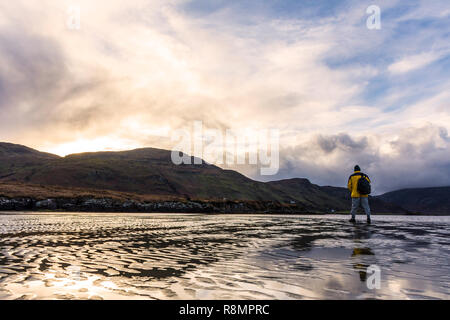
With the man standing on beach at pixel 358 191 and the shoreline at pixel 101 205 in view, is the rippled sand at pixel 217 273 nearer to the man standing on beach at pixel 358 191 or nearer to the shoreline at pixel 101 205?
the man standing on beach at pixel 358 191

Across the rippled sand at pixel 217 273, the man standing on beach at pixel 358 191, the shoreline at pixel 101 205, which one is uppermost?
the man standing on beach at pixel 358 191

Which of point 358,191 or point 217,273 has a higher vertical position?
point 358,191

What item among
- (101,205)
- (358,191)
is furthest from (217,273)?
(101,205)

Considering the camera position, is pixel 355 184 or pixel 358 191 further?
pixel 355 184

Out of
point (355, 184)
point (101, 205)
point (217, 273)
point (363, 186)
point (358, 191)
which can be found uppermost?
point (355, 184)

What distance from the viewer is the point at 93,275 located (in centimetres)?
608

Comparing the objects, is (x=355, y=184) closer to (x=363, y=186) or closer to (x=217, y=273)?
(x=363, y=186)

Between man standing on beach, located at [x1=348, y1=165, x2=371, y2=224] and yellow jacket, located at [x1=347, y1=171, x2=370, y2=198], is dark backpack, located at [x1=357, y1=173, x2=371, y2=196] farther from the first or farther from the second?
yellow jacket, located at [x1=347, y1=171, x2=370, y2=198]

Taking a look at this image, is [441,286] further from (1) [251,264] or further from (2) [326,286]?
(1) [251,264]

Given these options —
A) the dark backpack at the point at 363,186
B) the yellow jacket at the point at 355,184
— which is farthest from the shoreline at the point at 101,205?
the dark backpack at the point at 363,186

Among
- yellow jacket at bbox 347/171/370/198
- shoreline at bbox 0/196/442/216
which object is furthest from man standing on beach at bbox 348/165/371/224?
shoreline at bbox 0/196/442/216

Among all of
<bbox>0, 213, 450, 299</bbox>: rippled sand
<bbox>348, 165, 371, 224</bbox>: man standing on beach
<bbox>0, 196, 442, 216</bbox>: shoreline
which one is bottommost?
<bbox>0, 196, 442, 216</bbox>: shoreline
